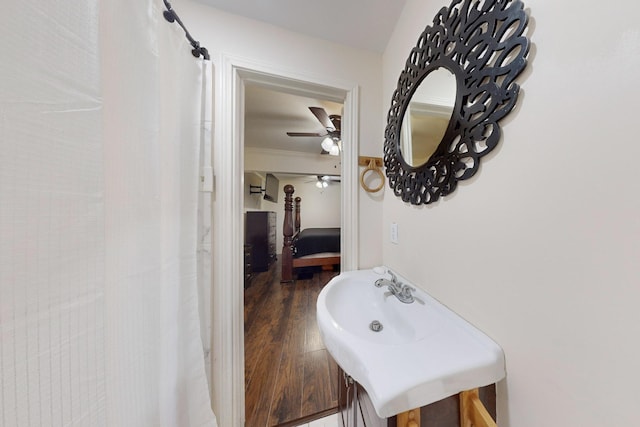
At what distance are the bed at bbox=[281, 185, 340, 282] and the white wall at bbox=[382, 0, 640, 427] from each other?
2388 mm

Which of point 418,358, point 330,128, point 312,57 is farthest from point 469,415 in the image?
point 330,128

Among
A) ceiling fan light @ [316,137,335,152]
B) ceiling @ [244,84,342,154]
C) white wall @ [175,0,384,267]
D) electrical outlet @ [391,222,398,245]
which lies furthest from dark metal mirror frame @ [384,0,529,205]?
ceiling fan light @ [316,137,335,152]

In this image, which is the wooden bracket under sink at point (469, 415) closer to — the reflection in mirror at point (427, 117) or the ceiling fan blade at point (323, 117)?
the reflection in mirror at point (427, 117)

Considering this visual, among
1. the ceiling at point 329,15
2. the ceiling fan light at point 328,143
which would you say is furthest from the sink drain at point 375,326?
the ceiling fan light at point 328,143

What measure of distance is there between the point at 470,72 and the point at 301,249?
2688mm

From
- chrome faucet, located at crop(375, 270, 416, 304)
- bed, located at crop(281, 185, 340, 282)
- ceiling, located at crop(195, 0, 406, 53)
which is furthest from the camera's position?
bed, located at crop(281, 185, 340, 282)

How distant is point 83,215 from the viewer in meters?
0.36

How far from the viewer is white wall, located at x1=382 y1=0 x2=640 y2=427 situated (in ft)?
1.01

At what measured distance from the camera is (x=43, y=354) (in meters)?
0.31

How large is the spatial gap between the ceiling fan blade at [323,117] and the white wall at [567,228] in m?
1.35

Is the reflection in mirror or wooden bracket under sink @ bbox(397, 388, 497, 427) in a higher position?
the reflection in mirror

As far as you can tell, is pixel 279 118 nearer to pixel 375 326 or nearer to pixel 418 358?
pixel 375 326

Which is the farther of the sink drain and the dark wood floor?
the dark wood floor

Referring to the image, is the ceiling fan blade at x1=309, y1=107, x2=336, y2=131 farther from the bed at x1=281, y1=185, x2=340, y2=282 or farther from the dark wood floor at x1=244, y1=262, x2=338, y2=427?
the dark wood floor at x1=244, y1=262, x2=338, y2=427
